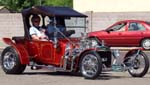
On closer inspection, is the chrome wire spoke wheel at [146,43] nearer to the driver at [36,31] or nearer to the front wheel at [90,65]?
the driver at [36,31]

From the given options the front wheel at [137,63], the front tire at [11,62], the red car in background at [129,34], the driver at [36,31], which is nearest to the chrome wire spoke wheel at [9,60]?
the front tire at [11,62]

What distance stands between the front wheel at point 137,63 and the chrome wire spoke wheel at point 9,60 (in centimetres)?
277

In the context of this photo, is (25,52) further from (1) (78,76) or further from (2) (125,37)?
(2) (125,37)

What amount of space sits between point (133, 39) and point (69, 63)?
15373 mm

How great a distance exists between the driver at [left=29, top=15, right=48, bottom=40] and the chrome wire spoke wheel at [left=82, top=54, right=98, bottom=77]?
1593mm

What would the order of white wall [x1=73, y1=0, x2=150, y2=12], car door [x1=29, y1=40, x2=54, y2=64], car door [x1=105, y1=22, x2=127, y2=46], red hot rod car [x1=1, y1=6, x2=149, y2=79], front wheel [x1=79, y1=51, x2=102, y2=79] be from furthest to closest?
white wall [x1=73, y1=0, x2=150, y2=12] → car door [x1=105, y1=22, x2=127, y2=46] → car door [x1=29, y1=40, x2=54, y2=64] → red hot rod car [x1=1, y1=6, x2=149, y2=79] → front wheel [x1=79, y1=51, x2=102, y2=79]

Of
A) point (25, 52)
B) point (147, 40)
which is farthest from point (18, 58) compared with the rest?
point (147, 40)

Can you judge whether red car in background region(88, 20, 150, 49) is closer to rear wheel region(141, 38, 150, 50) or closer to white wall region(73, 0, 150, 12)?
rear wheel region(141, 38, 150, 50)

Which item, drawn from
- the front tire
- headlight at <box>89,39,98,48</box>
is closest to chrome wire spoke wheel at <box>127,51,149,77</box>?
headlight at <box>89,39,98,48</box>

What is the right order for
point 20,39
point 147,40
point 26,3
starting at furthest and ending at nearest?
1. point 26,3
2. point 147,40
3. point 20,39

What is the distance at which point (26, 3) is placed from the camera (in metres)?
81.4

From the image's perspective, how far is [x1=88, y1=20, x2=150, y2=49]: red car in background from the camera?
29.0m

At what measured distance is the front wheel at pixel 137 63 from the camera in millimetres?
13922

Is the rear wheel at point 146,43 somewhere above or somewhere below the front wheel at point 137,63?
below
